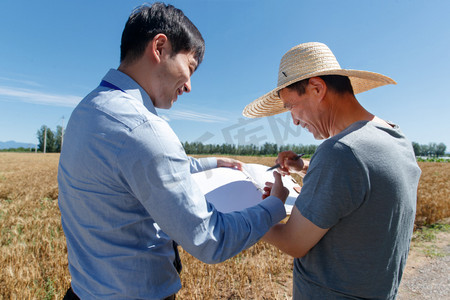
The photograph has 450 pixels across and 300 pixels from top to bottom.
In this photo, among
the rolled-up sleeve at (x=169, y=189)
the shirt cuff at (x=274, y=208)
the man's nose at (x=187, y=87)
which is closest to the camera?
the rolled-up sleeve at (x=169, y=189)

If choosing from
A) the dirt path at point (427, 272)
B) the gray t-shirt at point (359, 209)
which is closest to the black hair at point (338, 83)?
the gray t-shirt at point (359, 209)

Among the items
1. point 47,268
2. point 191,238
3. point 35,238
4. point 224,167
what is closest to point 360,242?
point 191,238

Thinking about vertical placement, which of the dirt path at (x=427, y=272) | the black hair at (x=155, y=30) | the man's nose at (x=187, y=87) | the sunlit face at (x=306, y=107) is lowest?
the dirt path at (x=427, y=272)

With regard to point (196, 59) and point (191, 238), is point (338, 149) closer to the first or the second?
point (191, 238)

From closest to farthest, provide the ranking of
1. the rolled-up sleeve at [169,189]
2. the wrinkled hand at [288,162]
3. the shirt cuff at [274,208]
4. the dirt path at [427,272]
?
the rolled-up sleeve at [169,189] < the shirt cuff at [274,208] < the wrinkled hand at [288,162] < the dirt path at [427,272]

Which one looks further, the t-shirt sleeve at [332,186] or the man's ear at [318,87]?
the man's ear at [318,87]

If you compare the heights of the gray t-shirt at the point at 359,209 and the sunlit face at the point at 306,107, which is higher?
the sunlit face at the point at 306,107

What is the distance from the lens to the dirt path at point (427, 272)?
11.3 ft

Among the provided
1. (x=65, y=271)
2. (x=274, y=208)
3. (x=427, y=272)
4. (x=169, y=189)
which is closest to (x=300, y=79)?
(x=274, y=208)

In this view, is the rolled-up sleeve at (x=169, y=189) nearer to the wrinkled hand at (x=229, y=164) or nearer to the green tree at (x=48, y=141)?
the wrinkled hand at (x=229, y=164)

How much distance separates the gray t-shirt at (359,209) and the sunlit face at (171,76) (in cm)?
72

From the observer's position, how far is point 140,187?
89cm

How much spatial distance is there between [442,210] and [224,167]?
7834 millimetres

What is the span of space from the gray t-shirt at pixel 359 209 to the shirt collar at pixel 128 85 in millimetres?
787
